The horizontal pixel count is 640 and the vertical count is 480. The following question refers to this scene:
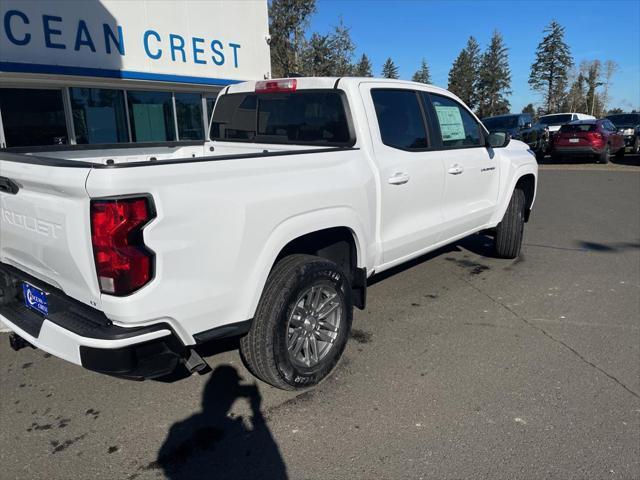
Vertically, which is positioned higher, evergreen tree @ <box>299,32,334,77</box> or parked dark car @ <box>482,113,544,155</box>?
evergreen tree @ <box>299,32,334,77</box>

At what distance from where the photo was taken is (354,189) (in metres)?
3.29

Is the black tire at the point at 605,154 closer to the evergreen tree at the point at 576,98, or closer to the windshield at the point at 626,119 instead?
the windshield at the point at 626,119

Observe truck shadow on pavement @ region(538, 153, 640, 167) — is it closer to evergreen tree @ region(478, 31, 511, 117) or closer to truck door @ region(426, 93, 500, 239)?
truck door @ region(426, 93, 500, 239)

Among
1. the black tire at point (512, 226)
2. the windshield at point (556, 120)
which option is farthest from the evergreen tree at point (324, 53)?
the black tire at point (512, 226)

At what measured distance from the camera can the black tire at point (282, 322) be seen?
284cm

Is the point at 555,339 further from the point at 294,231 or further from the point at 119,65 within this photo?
the point at 119,65

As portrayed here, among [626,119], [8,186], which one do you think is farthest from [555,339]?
[626,119]

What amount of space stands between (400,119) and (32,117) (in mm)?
8898

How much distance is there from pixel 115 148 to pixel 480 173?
3386 millimetres

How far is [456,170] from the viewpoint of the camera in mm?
4500

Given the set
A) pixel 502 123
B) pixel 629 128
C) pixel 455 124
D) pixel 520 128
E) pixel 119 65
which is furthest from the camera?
pixel 629 128

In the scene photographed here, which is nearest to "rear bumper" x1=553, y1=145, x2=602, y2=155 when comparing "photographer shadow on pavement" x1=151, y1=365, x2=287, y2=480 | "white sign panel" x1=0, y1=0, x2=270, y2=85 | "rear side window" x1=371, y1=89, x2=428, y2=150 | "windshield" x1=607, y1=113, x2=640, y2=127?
"windshield" x1=607, y1=113, x2=640, y2=127

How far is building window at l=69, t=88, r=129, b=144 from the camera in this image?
10.8 meters

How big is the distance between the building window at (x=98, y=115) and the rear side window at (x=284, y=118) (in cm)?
755
